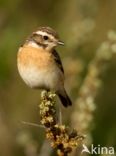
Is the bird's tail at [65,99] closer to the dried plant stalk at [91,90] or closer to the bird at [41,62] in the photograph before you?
the bird at [41,62]

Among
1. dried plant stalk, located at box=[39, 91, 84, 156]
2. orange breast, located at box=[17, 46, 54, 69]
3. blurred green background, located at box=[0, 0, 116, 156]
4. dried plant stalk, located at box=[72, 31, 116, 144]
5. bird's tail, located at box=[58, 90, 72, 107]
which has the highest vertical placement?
blurred green background, located at box=[0, 0, 116, 156]

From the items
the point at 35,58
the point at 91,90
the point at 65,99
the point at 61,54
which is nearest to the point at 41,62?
the point at 35,58

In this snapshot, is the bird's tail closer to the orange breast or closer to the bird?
the bird

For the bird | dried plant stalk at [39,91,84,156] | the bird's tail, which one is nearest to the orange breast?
the bird

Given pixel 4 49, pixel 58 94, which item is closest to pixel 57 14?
pixel 4 49

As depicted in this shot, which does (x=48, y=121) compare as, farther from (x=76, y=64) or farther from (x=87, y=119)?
(x=76, y=64)

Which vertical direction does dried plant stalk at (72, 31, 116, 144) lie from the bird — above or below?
below

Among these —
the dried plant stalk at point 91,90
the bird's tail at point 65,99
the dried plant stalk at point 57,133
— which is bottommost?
the dried plant stalk at point 57,133

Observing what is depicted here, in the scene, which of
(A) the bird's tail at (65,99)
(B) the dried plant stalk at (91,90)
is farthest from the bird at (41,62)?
(B) the dried plant stalk at (91,90)

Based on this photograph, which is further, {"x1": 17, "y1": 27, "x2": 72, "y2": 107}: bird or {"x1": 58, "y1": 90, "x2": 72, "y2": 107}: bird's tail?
{"x1": 58, "y1": 90, "x2": 72, "y2": 107}: bird's tail
